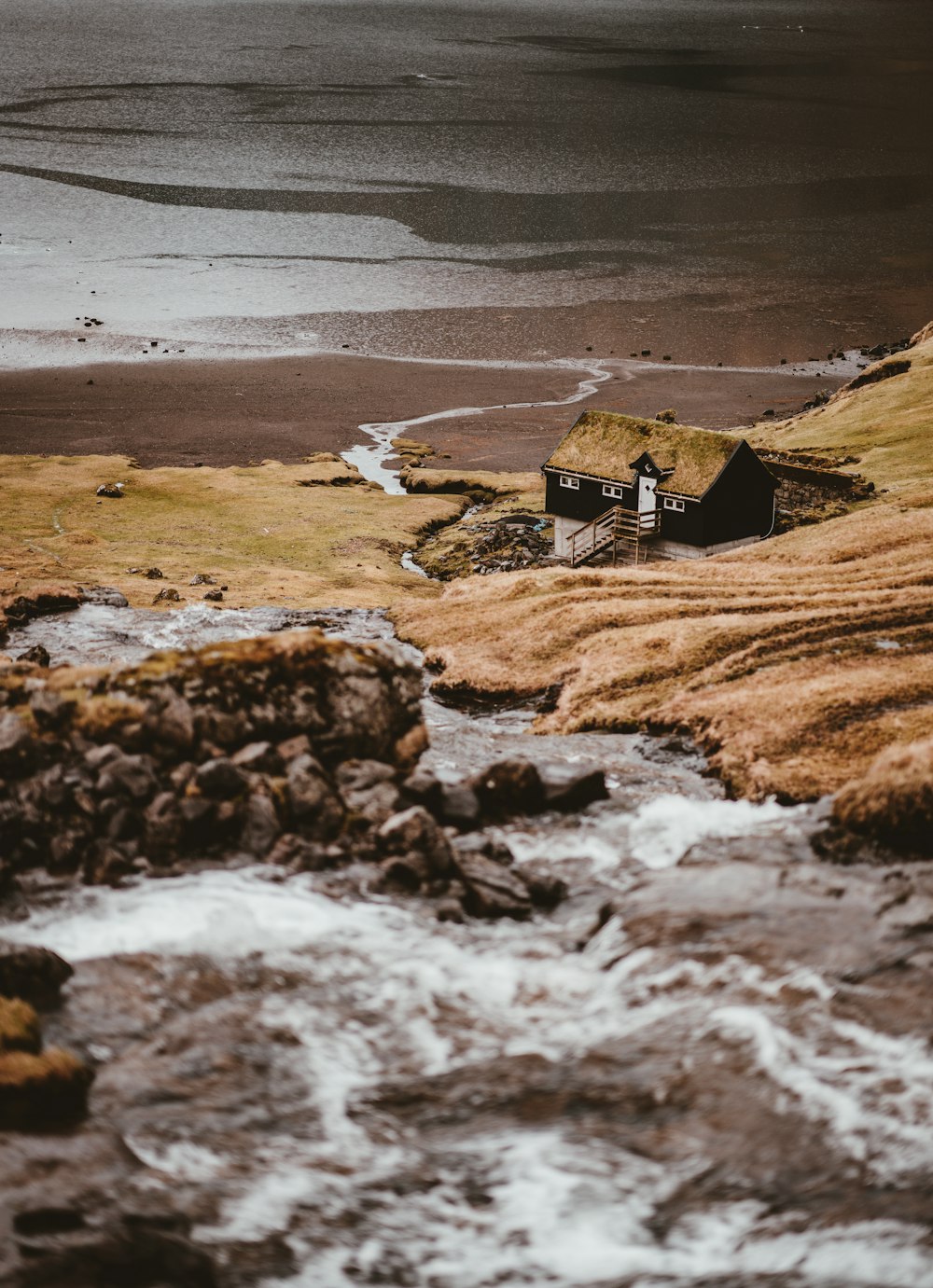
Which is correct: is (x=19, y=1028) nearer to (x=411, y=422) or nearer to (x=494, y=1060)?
(x=494, y=1060)

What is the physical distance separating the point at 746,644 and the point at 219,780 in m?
30.0

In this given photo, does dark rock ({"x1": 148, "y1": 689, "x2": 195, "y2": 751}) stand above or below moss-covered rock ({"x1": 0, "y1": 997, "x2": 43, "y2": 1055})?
above

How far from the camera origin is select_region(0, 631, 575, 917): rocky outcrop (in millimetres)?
29219

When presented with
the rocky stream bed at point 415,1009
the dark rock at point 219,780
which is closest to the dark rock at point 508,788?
the rocky stream bed at point 415,1009

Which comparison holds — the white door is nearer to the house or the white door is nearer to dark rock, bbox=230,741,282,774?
the house

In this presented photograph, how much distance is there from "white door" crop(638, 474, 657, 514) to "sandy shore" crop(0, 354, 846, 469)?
42.9 m

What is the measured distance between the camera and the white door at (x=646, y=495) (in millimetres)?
80812

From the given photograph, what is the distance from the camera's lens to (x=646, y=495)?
81.4 m

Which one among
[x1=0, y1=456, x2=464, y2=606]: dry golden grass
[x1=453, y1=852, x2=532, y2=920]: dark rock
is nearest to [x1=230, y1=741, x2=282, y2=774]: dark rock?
[x1=453, y1=852, x2=532, y2=920]: dark rock

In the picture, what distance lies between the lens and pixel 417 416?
469 ft

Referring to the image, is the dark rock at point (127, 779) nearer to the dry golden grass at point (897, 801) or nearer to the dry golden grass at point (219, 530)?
the dry golden grass at point (897, 801)

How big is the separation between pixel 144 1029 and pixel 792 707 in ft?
93.0

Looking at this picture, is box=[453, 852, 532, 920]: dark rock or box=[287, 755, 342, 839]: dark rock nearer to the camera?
box=[453, 852, 532, 920]: dark rock

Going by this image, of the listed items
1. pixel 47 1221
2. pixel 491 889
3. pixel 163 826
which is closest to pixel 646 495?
pixel 491 889
